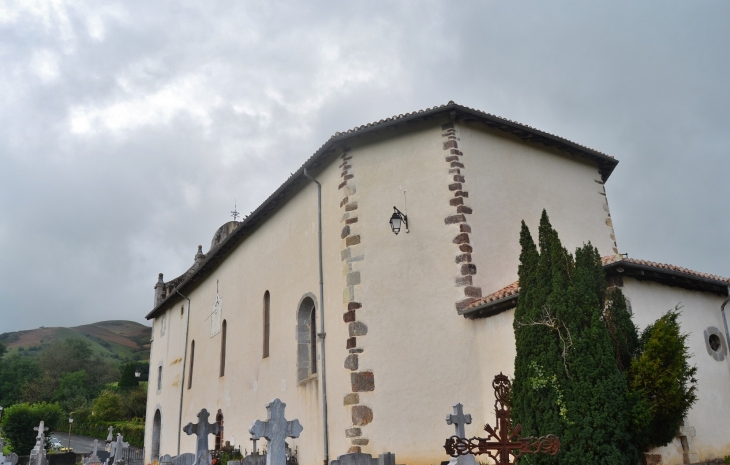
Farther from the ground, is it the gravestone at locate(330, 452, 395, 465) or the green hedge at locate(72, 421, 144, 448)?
the green hedge at locate(72, 421, 144, 448)

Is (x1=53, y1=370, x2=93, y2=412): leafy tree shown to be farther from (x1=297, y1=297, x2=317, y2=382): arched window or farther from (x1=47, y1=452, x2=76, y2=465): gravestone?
(x1=297, y1=297, x2=317, y2=382): arched window

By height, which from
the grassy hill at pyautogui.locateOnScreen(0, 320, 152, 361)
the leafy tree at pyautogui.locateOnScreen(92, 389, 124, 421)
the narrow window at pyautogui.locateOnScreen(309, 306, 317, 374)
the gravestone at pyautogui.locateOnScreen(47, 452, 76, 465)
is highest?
the grassy hill at pyautogui.locateOnScreen(0, 320, 152, 361)

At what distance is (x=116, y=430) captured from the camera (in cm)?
4266

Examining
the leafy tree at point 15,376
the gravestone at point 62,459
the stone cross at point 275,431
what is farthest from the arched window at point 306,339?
the leafy tree at point 15,376

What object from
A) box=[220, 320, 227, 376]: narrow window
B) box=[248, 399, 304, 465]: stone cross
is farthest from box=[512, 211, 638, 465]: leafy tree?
box=[220, 320, 227, 376]: narrow window

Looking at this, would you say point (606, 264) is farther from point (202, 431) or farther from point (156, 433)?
point (156, 433)

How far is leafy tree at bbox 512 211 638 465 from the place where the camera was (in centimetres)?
704

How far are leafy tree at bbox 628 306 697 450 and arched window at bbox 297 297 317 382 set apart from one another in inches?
280

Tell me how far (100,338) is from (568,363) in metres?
139

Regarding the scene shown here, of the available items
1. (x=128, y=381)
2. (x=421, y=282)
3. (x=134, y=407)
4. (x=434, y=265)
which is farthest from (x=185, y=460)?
(x=128, y=381)

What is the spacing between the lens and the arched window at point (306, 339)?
12.8 m

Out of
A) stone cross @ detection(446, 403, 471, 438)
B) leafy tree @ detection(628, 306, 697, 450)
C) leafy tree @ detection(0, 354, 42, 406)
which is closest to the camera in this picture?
leafy tree @ detection(628, 306, 697, 450)

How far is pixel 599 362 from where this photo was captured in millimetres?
7309

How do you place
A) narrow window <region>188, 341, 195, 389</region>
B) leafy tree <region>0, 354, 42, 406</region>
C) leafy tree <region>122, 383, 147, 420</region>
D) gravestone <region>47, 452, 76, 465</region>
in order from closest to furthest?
narrow window <region>188, 341, 195, 389</region> < gravestone <region>47, 452, 76, 465</region> < leafy tree <region>122, 383, 147, 420</region> < leafy tree <region>0, 354, 42, 406</region>
